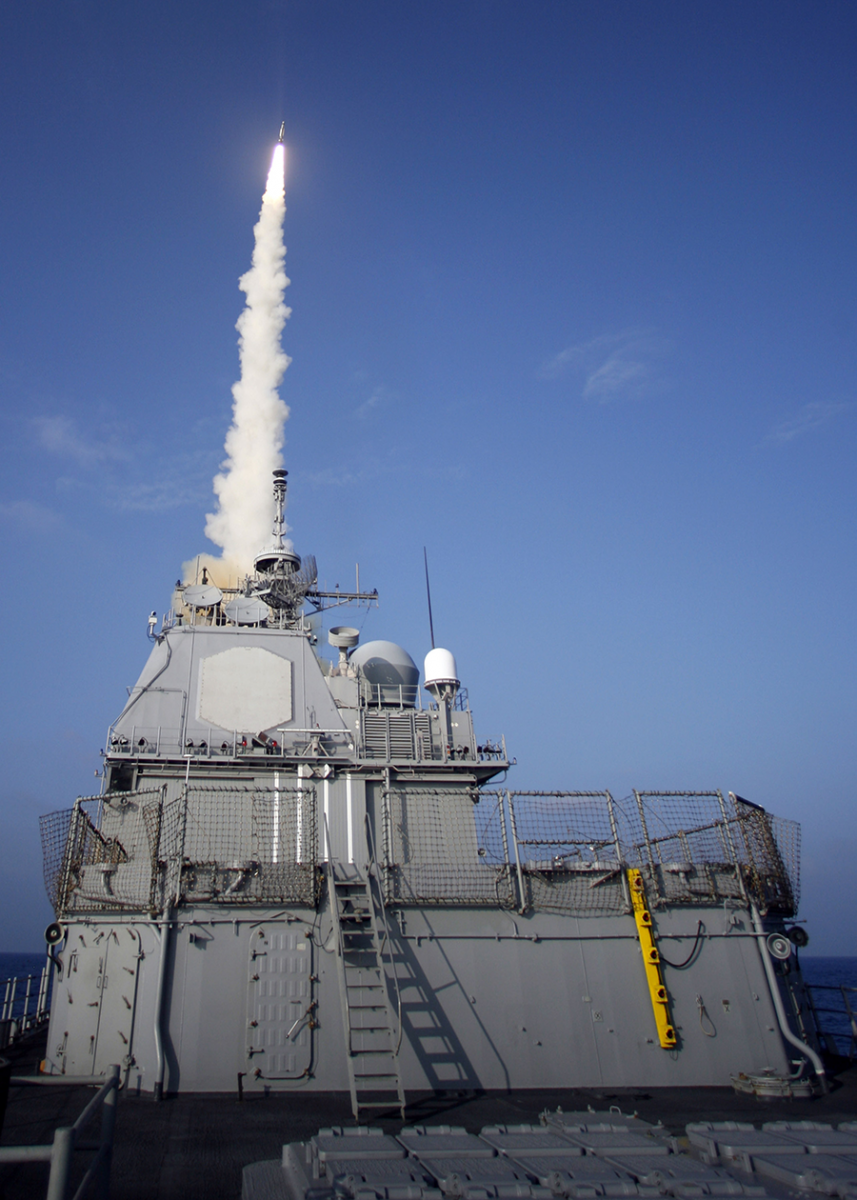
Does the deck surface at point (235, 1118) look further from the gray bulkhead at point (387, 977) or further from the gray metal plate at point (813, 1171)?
the gray metal plate at point (813, 1171)

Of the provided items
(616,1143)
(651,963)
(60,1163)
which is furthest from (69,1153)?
(651,963)

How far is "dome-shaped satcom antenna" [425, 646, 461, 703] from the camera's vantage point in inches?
855

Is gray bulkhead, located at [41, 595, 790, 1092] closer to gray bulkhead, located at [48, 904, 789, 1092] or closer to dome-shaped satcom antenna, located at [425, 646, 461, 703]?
gray bulkhead, located at [48, 904, 789, 1092]

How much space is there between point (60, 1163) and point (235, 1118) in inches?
308

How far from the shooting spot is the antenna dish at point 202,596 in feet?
70.8

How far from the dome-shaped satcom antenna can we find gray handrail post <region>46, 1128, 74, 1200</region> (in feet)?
58.2

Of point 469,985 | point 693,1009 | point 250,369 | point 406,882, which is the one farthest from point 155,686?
point 250,369

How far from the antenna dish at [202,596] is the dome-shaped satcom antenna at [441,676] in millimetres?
6722

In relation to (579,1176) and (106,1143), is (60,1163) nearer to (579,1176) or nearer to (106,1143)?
(106,1143)

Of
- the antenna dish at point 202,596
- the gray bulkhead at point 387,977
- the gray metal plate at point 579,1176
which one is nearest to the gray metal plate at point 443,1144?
the gray metal plate at point 579,1176

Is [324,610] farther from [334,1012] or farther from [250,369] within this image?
[334,1012]

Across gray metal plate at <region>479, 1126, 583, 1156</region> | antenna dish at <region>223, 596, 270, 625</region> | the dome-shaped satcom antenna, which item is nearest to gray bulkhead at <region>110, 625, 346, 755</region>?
antenna dish at <region>223, 596, 270, 625</region>

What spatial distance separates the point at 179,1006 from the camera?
39.3ft

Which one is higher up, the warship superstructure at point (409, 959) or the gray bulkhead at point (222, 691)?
the gray bulkhead at point (222, 691)
